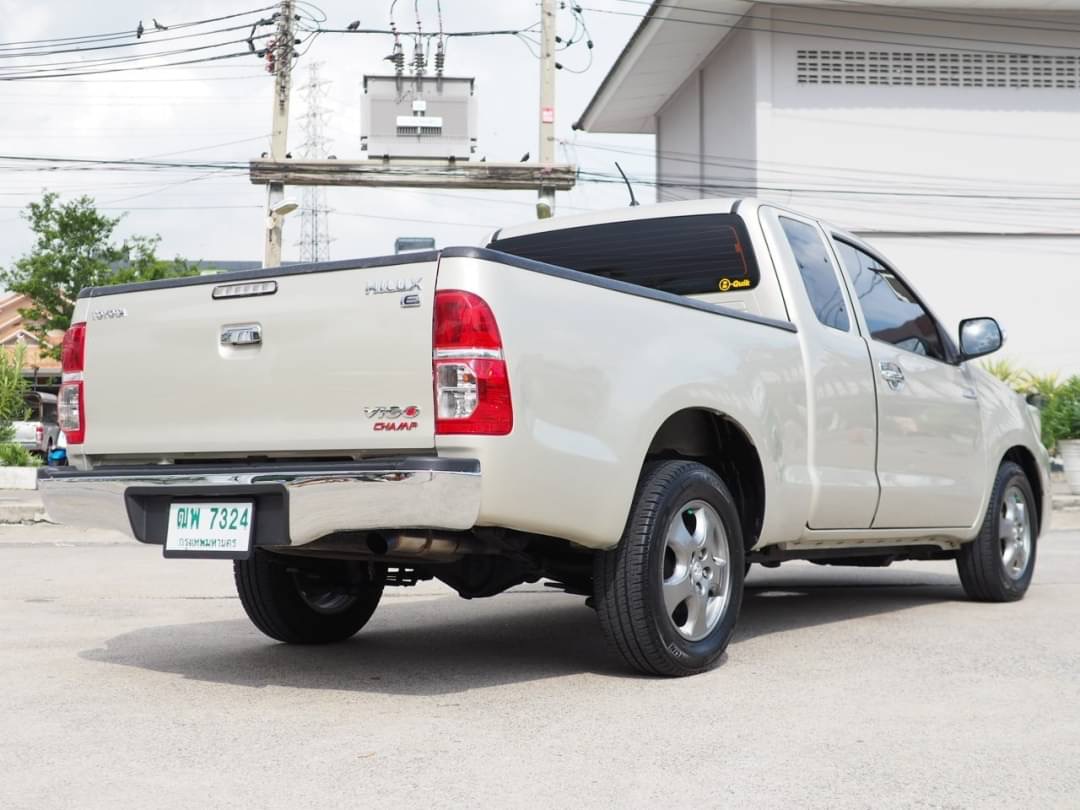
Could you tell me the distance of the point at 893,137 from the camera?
26.6 metres

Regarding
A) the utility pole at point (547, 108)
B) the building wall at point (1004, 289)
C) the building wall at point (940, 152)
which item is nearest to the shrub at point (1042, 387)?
the building wall at point (1004, 289)

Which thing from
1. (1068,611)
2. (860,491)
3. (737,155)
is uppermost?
(737,155)

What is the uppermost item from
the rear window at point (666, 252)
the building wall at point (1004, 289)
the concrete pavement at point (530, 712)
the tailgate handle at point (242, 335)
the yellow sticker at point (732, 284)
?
the building wall at point (1004, 289)

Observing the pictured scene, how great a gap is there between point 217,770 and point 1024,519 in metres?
5.43

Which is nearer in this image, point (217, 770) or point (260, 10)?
point (217, 770)

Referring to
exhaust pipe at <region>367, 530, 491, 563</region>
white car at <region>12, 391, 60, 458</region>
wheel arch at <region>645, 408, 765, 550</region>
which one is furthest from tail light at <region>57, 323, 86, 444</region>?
white car at <region>12, 391, 60, 458</region>

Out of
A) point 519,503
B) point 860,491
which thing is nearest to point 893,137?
point 860,491

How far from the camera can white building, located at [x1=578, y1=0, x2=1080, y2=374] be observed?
26438mm

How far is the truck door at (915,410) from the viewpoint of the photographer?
20.7ft

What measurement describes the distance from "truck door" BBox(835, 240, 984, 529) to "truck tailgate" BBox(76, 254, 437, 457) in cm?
279

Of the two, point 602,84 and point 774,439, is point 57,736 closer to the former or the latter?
point 774,439

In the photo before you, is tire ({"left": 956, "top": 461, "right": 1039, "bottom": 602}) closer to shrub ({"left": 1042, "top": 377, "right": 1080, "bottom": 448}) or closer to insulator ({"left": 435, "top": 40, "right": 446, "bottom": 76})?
shrub ({"left": 1042, "top": 377, "right": 1080, "bottom": 448})

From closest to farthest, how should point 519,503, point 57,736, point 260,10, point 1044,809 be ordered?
1. point 1044,809
2. point 57,736
3. point 519,503
4. point 260,10

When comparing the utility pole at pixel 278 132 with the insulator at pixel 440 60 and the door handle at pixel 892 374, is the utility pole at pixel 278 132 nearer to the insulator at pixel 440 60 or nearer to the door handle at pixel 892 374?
the insulator at pixel 440 60
